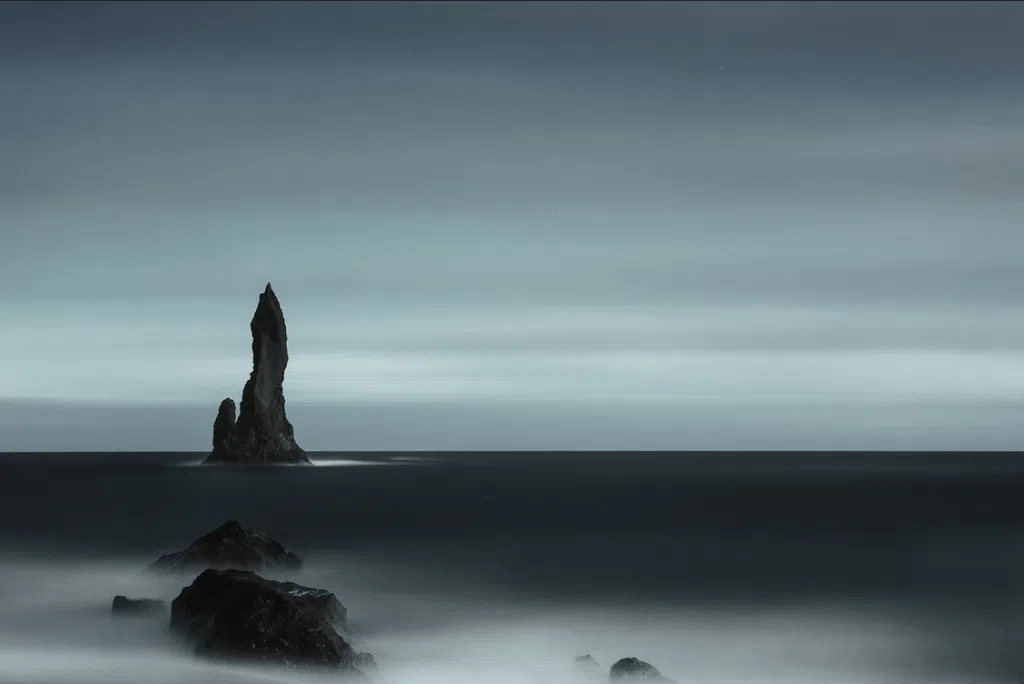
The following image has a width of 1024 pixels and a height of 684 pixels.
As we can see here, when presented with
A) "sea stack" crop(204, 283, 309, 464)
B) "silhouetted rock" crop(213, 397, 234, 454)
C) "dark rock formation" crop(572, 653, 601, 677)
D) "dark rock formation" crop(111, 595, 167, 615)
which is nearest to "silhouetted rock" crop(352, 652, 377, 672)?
"dark rock formation" crop(572, 653, 601, 677)

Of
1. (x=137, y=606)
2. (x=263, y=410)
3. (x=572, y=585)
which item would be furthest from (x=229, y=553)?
(x=263, y=410)

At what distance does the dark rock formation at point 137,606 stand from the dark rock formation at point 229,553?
18.9ft

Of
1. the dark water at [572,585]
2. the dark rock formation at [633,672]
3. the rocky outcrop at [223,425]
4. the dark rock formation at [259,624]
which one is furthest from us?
the rocky outcrop at [223,425]

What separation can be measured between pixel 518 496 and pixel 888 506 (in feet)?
108

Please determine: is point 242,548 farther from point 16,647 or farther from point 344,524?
point 344,524

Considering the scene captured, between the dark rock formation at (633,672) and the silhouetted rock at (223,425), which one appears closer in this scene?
the dark rock formation at (633,672)

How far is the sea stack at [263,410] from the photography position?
173750 millimetres

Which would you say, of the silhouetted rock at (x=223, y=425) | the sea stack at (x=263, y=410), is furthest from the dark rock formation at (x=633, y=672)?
the silhouetted rock at (x=223, y=425)

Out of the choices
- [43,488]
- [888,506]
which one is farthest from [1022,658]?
[43,488]

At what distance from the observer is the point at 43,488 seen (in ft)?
391

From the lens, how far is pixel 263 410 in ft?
572

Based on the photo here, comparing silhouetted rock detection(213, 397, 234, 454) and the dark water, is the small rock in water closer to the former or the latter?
the dark water

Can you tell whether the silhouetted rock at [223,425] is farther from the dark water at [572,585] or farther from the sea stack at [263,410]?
the dark water at [572,585]

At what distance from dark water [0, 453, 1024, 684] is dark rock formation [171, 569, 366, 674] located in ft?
2.39
